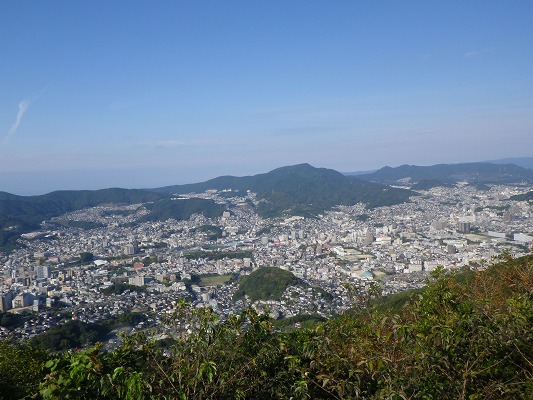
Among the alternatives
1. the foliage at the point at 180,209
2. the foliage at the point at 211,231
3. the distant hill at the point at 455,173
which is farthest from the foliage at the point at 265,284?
the distant hill at the point at 455,173

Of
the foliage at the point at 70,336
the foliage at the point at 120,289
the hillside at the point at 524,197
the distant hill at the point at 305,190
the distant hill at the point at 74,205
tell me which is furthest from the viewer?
the distant hill at the point at 305,190

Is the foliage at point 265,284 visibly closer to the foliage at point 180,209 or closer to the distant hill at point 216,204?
the distant hill at point 216,204

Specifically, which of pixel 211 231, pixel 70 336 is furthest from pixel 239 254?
pixel 70 336

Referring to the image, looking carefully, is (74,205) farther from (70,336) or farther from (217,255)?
(70,336)

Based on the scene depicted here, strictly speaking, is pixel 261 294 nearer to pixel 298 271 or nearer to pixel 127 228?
pixel 298 271

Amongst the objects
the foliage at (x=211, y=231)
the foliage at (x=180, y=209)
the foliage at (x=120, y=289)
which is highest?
the foliage at (x=180, y=209)

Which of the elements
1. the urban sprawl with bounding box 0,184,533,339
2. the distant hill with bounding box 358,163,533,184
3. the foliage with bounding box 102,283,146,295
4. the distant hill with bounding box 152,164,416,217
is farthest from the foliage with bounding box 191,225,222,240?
the distant hill with bounding box 358,163,533,184
